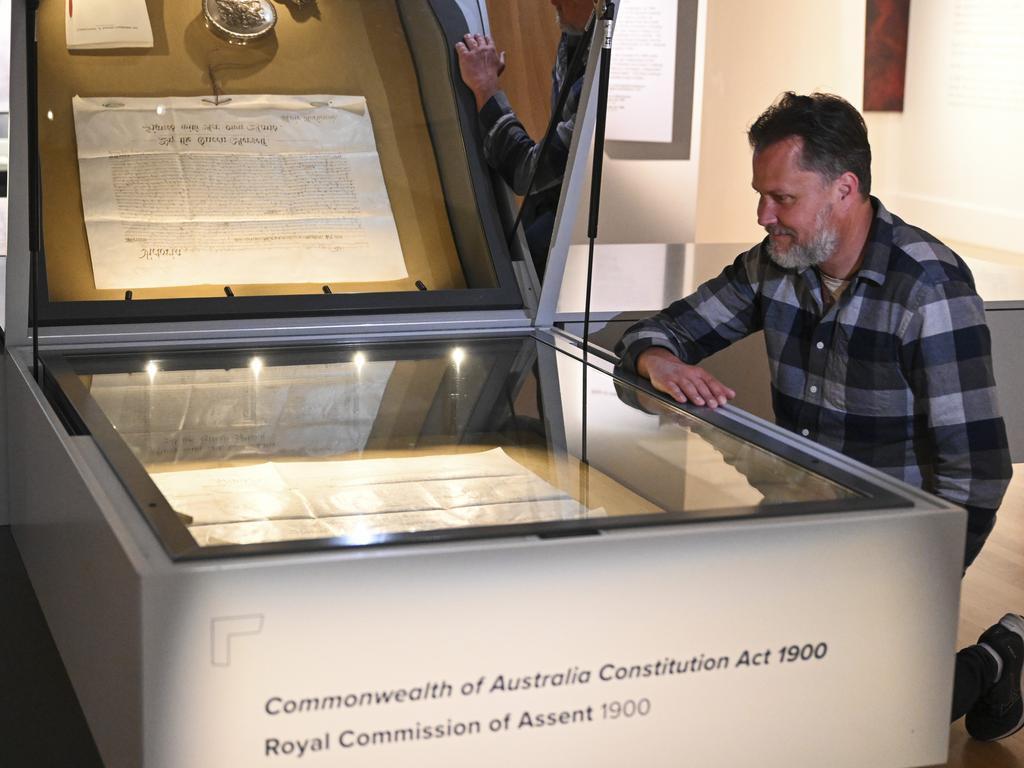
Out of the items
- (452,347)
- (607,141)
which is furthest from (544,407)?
(607,141)

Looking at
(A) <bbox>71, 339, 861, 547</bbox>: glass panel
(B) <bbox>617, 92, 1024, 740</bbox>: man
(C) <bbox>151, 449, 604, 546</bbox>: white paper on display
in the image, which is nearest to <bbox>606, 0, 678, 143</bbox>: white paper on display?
(B) <bbox>617, 92, 1024, 740</bbox>: man

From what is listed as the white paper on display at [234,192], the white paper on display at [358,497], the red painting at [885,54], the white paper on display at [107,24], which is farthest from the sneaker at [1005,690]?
the red painting at [885,54]

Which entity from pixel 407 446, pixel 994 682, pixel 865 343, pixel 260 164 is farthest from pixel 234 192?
pixel 994 682

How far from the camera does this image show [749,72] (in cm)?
593

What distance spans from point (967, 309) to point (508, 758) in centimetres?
113

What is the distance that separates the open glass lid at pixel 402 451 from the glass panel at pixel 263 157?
0.27 meters

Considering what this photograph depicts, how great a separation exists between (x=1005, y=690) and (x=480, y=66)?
1.47 m

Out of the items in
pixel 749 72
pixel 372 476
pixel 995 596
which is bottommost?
pixel 995 596

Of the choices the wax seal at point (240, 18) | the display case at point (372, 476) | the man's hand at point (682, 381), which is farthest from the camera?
the wax seal at point (240, 18)

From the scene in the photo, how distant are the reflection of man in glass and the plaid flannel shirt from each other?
1.02 feet

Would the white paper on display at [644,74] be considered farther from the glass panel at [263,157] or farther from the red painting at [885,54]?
the glass panel at [263,157]

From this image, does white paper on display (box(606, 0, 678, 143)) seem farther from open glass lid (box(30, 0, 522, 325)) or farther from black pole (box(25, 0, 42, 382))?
black pole (box(25, 0, 42, 382))

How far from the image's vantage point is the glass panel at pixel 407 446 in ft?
4.93

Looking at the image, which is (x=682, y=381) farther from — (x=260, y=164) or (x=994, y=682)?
(x=260, y=164)
